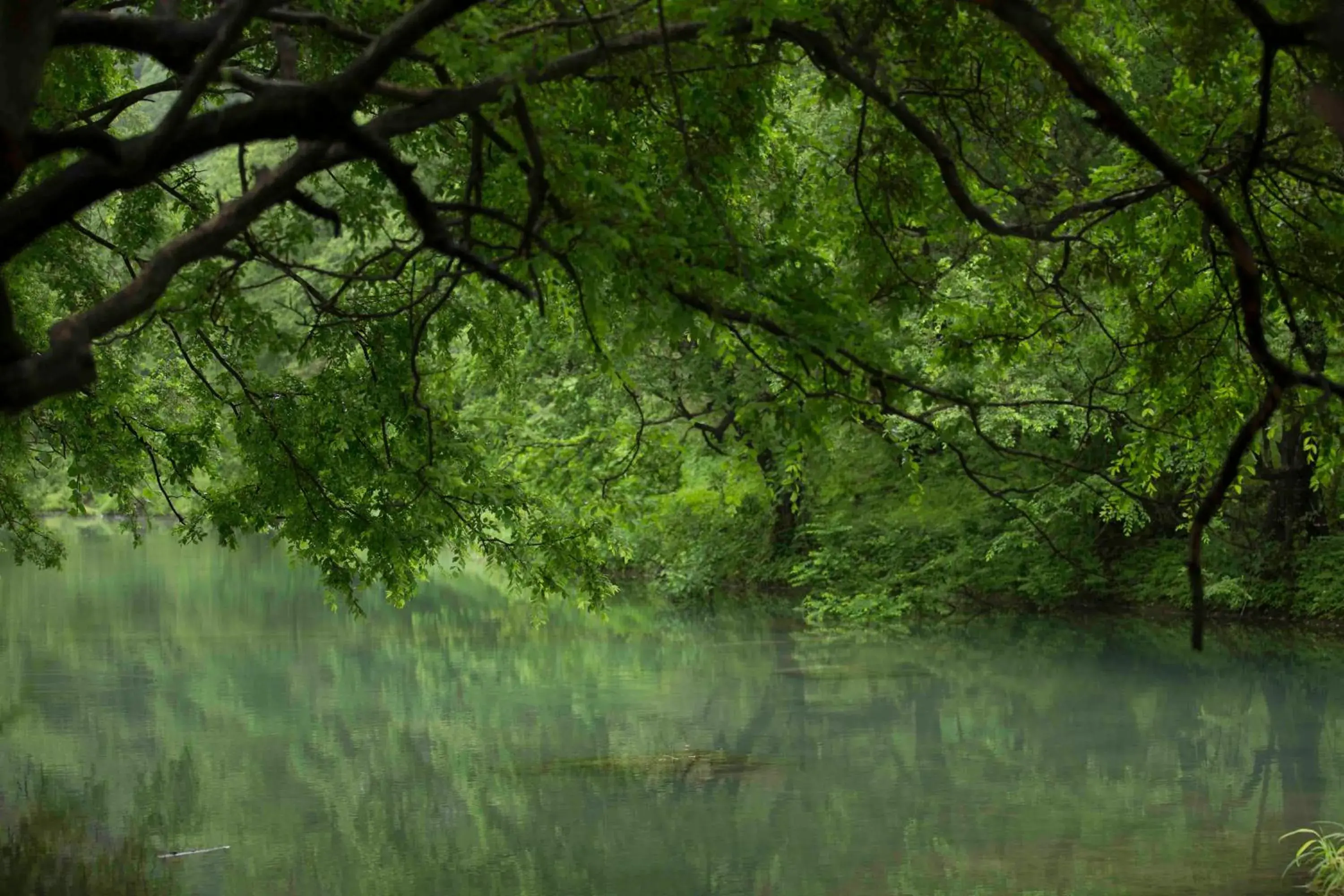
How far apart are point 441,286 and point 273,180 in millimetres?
6092

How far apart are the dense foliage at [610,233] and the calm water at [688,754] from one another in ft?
7.61

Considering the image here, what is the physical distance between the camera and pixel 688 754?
1545 cm

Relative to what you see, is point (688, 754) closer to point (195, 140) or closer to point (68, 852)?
point (68, 852)

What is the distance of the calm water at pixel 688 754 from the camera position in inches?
454

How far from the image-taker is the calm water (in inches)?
454

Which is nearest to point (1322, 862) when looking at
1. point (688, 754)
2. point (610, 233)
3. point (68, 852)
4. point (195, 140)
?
point (688, 754)

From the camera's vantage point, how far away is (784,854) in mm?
11828

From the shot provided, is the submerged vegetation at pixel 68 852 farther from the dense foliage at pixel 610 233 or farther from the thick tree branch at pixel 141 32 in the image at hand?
the thick tree branch at pixel 141 32

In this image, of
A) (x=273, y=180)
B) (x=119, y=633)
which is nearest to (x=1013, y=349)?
(x=273, y=180)

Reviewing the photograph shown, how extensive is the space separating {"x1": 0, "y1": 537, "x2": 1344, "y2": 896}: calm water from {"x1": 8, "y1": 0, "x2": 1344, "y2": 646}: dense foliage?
7.61ft

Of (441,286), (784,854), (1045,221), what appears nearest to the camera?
(1045,221)

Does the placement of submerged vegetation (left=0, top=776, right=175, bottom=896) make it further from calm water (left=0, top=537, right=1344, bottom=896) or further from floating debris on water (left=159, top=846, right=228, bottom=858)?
calm water (left=0, top=537, right=1344, bottom=896)

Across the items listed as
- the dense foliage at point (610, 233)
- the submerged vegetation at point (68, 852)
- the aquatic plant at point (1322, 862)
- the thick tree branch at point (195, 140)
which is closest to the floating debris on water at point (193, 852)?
the submerged vegetation at point (68, 852)

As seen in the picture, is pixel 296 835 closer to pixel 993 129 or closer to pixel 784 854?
pixel 784 854
